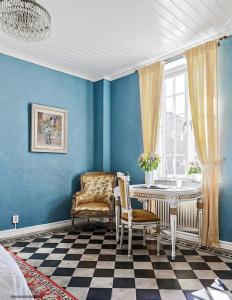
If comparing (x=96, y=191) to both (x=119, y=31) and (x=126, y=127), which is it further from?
(x=119, y=31)

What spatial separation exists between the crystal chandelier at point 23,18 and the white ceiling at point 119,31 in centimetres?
45

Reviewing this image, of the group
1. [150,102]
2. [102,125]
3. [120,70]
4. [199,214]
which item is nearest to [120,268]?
[199,214]

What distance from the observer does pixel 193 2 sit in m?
2.80

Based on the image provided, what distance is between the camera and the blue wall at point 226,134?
3.32m

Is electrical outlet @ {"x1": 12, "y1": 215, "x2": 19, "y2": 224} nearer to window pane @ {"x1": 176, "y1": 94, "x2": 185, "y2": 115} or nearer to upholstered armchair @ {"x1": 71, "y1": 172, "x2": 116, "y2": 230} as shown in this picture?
upholstered armchair @ {"x1": 71, "y1": 172, "x2": 116, "y2": 230}

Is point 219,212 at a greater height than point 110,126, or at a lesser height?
lesser

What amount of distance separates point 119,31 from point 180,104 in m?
1.55

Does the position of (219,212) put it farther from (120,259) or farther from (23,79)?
(23,79)

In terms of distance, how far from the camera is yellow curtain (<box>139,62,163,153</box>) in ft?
13.7

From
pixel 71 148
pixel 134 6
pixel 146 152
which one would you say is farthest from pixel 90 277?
pixel 134 6

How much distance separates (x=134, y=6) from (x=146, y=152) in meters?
2.23

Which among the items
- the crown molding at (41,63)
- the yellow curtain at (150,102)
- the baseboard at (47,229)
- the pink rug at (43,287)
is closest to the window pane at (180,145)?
the yellow curtain at (150,102)

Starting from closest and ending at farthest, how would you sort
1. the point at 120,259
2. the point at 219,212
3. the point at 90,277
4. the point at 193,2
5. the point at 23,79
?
the point at 90,277 < the point at 193,2 < the point at 120,259 < the point at 219,212 < the point at 23,79

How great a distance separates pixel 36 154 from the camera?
4.29 meters
